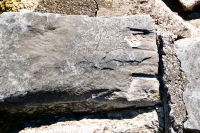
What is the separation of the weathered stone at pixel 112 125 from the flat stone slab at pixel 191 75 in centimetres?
13

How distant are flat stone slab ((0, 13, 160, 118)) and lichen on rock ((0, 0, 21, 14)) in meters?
0.50

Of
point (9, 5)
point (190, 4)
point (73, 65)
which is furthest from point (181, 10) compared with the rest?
point (9, 5)

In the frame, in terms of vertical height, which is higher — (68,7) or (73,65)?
(68,7)

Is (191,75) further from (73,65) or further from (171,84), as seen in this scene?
(73,65)

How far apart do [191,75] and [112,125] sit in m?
0.33

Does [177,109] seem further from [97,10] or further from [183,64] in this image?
[97,10]

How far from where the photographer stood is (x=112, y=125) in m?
1.23

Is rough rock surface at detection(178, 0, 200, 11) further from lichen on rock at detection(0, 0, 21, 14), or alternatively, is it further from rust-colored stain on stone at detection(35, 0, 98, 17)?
lichen on rock at detection(0, 0, 21, 14)

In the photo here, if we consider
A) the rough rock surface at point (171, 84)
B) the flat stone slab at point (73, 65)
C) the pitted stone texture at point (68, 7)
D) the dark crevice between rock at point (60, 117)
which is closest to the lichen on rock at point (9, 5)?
the pitted stone texture at point (68, 7)

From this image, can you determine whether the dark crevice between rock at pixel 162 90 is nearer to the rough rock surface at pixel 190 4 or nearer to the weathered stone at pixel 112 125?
the weathered stone at pixel 112 125

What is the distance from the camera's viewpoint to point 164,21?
5.12 ft

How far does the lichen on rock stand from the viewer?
180 cm

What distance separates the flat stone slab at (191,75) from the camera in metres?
1.18

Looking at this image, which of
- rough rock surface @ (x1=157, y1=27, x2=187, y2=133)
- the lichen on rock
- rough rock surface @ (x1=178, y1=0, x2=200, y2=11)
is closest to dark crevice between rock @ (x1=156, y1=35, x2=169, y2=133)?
rough rock surface @ (x1=157, y1=27, x2=187, y2=133)
